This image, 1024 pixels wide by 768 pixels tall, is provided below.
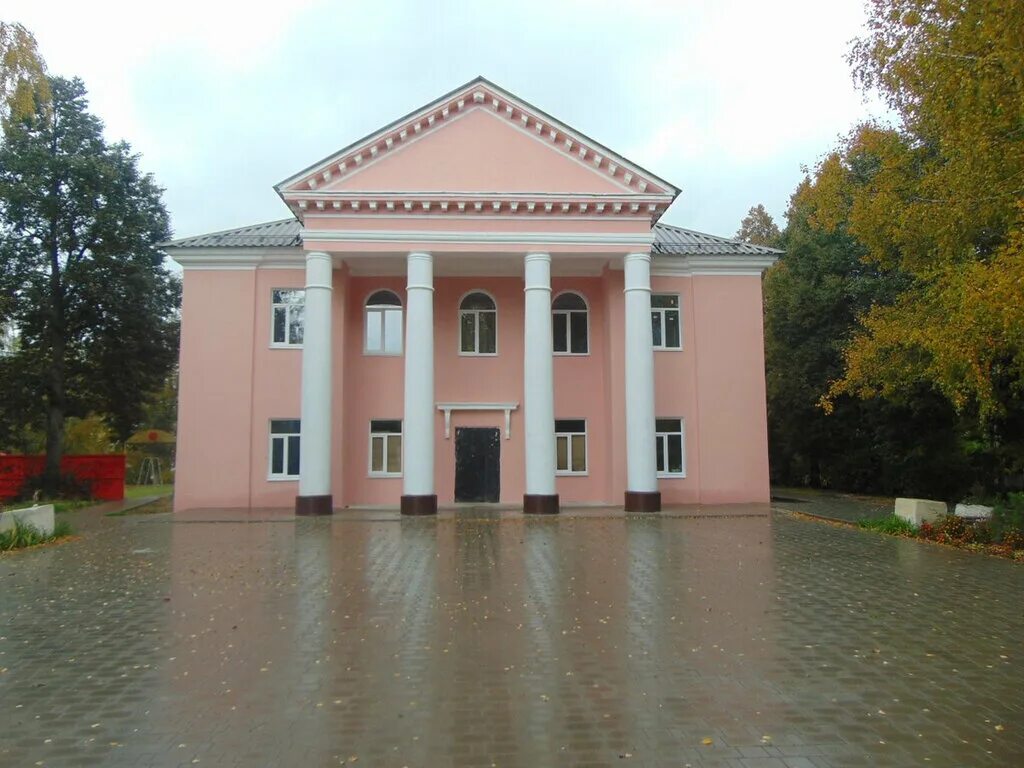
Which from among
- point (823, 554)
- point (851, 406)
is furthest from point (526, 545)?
point (851, 406)

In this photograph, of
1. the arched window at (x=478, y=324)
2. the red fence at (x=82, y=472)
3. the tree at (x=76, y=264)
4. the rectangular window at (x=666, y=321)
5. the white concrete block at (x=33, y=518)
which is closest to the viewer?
the white concrete block at (x=33, y=518)

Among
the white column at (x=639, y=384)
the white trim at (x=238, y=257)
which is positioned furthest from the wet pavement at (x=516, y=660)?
the white trim at (x=238, y=257)

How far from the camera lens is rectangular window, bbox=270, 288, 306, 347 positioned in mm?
23938

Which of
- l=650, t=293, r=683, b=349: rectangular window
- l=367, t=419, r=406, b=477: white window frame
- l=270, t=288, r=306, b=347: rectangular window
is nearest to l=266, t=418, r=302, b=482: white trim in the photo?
l=367, t=419, r=406, b=477: white window frame

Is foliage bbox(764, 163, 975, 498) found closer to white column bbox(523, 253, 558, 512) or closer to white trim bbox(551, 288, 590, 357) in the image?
white trim bbox(551, 288, 590, 357)

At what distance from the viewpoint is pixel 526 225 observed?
71.6ft

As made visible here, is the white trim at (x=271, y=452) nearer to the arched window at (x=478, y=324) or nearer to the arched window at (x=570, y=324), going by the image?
the arched window at (x=478, y=324)

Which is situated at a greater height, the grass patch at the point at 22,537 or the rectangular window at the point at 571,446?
the rectangular window at the point at 571,446

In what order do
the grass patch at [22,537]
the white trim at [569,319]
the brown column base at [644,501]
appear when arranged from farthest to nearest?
the white trim at [569,319] → the brown column base at [644,501] → the grass patch at [22,537]

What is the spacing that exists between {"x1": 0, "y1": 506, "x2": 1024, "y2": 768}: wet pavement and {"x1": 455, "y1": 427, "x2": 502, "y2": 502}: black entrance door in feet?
36.0

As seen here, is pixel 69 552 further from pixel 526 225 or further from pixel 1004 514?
pixel 1004 514

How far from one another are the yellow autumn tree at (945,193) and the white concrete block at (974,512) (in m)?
1.93

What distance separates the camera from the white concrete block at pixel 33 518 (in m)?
15.1

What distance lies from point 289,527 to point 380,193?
8.79 metres
